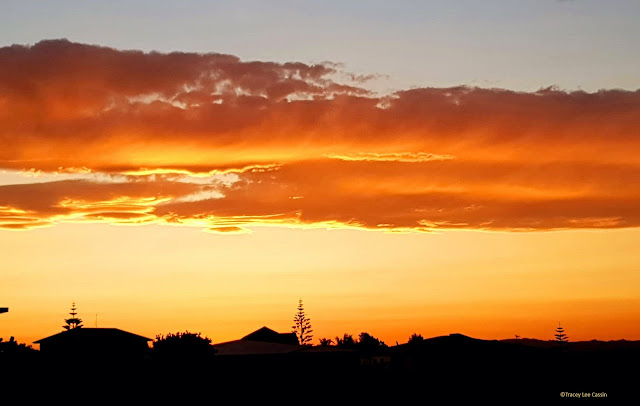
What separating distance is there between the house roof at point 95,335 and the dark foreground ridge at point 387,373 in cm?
1668

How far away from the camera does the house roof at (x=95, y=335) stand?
91312 mm

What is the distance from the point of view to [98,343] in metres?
90.1

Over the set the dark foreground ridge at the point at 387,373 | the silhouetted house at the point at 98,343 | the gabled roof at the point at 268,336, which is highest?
the gabled roof at the point at 268,336

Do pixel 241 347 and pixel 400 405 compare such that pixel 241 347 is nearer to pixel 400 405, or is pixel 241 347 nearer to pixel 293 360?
pixel 293 360

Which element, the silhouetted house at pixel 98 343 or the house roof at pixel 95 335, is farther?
the house roof at pixel 95 335

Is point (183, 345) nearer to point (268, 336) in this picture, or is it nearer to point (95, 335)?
point (95, 335)

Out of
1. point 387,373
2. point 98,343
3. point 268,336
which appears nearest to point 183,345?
point 98,343

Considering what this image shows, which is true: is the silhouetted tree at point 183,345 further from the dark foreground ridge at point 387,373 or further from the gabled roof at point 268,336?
the gabled roof at point 268,336

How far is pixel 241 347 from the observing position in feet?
307

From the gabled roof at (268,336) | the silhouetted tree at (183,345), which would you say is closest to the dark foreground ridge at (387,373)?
the silhouetted tree at (183,345)

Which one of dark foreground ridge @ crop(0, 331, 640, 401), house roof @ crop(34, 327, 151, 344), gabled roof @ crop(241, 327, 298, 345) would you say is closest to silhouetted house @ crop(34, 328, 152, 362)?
house roof @ crop(34, 327, 151, 344)

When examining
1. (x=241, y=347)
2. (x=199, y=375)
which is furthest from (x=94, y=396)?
(x=241, y=347)

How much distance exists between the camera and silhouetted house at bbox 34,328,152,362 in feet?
290

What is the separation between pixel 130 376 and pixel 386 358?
4229cm
